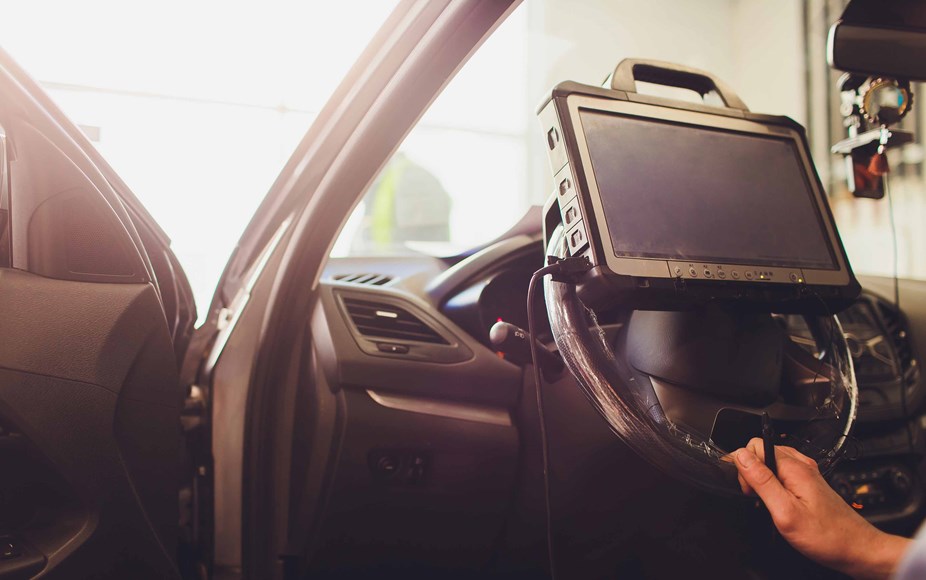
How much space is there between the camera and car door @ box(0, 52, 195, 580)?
1095mm

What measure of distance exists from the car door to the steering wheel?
30.8 inches

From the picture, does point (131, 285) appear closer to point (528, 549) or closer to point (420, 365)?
point (420, 365)

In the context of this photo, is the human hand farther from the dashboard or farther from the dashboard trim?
the dashboard trim

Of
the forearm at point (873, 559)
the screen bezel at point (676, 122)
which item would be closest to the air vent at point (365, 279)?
the screen bezel at point (676, 122)

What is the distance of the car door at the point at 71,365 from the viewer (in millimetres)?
1095

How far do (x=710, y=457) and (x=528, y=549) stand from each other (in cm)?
85

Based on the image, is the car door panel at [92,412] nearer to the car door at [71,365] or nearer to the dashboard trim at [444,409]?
the car door at [71,365]

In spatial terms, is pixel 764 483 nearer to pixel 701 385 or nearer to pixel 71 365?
pixel 701 385

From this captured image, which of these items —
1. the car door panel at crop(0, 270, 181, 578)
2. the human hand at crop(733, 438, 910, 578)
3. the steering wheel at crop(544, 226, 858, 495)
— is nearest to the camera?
the human hand at crop(733, 438, 910, 578)

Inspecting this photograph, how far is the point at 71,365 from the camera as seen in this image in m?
1.12

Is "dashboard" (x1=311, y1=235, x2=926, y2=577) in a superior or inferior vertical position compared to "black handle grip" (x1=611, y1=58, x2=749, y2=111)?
inferior

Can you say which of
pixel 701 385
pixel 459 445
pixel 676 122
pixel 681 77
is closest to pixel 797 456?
pixel 701 385

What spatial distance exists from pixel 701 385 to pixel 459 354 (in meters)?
0.69

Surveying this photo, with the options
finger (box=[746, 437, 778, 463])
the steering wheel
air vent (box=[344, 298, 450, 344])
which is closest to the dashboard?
Result: air vent (box=[344, 298, 450, 344])
